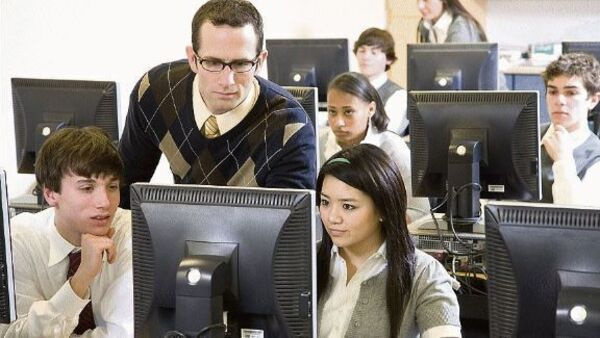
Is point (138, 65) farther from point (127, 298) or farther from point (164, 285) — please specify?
point (164, 285)

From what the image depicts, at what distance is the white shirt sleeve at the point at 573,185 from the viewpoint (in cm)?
335

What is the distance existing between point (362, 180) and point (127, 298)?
0.55 metres

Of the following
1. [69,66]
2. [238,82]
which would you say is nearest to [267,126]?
[238,82]

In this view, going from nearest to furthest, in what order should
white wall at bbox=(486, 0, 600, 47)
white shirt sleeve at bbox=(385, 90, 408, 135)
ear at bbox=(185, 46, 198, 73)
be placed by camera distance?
ear at bbox=(185, 46, 198, 73) < white shirt sleeve at bbox=(385, 90, 408, 135) < white wall at bbox=(486, 0, 600, 47)

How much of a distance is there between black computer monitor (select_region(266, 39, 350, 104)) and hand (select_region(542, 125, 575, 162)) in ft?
5.67

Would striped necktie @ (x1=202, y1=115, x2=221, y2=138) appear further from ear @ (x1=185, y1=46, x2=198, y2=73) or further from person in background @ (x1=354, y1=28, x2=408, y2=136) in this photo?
person in background @ (x1=354, y1=28, x2=408, y2=136)

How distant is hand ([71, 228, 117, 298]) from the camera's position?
2.24 meters

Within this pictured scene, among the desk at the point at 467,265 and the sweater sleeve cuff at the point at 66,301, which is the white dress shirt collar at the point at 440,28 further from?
the sweater sleeve cuff at the point at 66,301

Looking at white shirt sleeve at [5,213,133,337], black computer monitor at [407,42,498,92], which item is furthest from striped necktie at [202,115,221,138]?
black computer monitor at [407,42,498,92]

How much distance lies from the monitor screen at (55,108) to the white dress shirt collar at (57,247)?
37.5 inches

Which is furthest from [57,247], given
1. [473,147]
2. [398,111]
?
[398,111]

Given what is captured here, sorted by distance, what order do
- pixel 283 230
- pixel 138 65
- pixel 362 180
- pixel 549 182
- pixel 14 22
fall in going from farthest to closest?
pixel 138 65 < pixel 14 22 < pixel 549 182 < pixel 362 180 < pixel 283 230

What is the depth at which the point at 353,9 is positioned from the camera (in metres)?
7.84

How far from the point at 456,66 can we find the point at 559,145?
40.6 inches
